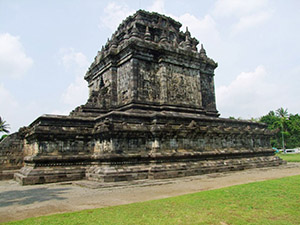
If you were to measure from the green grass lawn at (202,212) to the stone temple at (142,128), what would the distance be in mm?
5525

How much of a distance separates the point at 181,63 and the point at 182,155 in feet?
24.3

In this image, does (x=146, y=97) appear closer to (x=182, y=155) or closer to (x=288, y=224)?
(x=182, y=155)

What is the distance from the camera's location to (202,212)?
614 centimetres

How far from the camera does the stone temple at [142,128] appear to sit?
43.4ft

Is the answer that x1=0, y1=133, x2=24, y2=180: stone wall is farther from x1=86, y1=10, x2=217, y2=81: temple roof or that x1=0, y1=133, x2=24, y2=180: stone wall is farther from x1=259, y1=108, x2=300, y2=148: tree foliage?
x1=259, y1=108, x2=300, y2=148: tree foliage

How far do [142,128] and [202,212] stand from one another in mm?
8202

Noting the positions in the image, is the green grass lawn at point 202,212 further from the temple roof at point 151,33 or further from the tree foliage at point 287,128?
the tree foliage at point 287,128

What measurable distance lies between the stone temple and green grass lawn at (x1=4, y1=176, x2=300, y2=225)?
5525mm

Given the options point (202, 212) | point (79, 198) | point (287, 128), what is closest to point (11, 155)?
point (79, 198)

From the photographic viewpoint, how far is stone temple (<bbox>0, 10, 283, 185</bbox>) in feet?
43.4

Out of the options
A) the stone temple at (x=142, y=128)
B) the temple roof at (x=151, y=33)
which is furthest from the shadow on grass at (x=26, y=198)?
the temple roof at (x=151, y=33)

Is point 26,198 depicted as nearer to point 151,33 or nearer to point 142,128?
point 142,128

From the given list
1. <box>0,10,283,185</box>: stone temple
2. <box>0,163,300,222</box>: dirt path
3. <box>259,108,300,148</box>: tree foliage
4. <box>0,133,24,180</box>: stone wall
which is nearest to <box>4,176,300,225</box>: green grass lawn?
<box>0,163,300,222</box>: dirt path

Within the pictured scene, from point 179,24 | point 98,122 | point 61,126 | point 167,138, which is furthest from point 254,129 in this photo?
point 61,126
